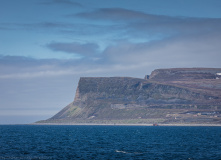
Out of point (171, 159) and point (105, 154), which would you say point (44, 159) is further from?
point (171, 159)

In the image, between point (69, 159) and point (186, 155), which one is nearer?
point (69, 159)

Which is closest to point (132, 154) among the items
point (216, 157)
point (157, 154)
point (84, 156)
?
point (157, 154)

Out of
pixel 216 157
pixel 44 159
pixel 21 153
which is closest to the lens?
pixel 44 159

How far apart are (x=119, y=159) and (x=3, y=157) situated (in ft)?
75.8

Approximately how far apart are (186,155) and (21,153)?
36.1 metres

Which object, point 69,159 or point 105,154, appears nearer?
point 69,159

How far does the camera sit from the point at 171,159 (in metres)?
76.0

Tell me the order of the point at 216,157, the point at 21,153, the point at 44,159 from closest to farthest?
the point at 44,159 → the point at 216,157 → the point at 21,153

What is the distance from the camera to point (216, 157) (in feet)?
259

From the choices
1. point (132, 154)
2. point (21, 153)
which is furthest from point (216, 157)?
point (21, 153)

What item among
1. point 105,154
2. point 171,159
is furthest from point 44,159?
point 171,159

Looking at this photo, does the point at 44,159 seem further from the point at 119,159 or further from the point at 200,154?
the point at 200,154

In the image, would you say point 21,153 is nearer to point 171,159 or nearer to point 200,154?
point 171,159

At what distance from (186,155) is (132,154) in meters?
11.8
